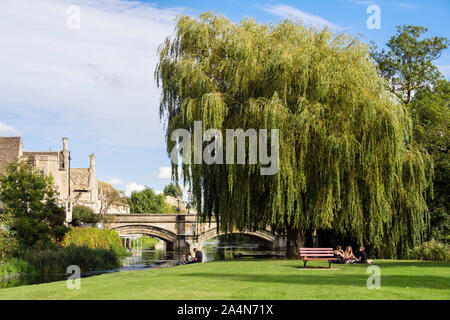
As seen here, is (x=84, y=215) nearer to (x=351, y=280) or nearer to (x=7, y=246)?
(x=7, y=246)

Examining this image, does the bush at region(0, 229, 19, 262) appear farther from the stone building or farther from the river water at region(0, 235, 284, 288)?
the stone building

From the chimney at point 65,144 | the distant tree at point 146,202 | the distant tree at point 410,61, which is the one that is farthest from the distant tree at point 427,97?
the distant tree at point 146,202

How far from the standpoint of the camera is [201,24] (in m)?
22.9

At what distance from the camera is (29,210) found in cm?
3466

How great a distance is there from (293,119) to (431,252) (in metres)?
9.31

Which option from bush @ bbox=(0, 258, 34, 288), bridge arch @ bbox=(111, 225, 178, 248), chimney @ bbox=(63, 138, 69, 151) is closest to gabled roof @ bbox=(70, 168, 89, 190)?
chimney @ bbox=(63, 138, 69, 151)

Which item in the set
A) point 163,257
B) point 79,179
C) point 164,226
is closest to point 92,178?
point 79,179

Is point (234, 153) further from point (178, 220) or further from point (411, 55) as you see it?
point (178, 220)

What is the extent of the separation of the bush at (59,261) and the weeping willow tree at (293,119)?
34.5ft

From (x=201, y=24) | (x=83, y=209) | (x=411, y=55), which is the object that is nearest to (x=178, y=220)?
(x=83, y=209)

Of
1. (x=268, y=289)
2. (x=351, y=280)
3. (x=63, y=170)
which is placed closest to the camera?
(x=268, y=289)

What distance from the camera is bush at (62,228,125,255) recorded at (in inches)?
1467

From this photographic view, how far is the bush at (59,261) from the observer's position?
91.0 ft
